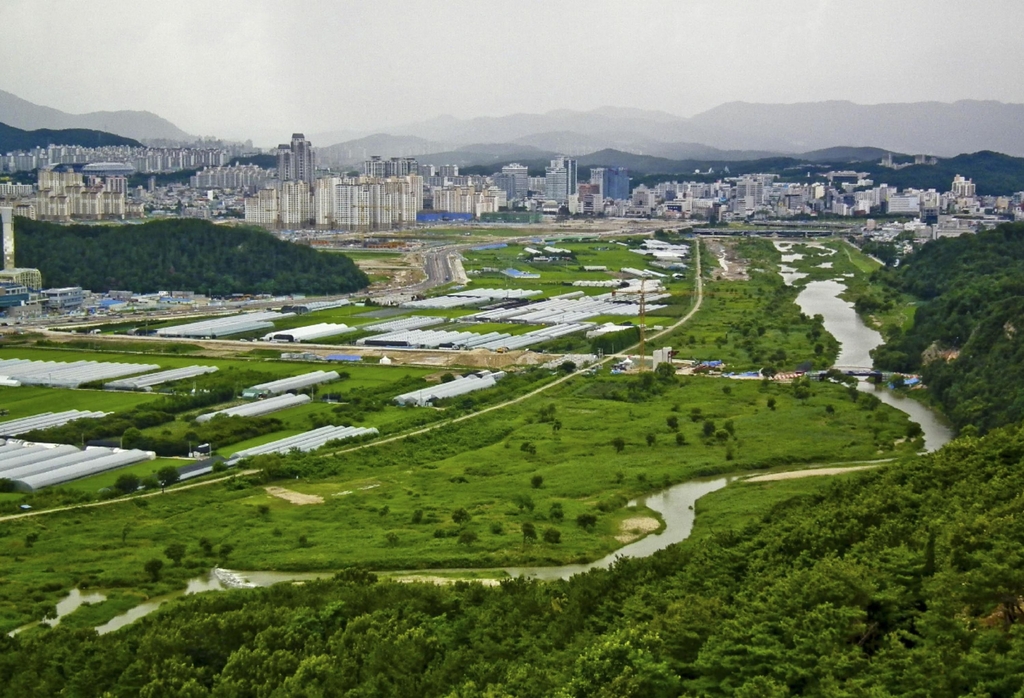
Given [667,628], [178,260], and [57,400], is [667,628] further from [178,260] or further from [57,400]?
[178,260]

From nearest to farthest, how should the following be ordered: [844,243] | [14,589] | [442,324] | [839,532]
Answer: [839,532] → [14,589] → [442,324] → [844,243]

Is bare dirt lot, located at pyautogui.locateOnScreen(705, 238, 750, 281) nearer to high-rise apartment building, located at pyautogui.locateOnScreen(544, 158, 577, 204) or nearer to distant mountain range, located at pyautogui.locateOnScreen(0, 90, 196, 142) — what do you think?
high-rise apartment building, located at pyautogui.locateOnScreen(544, 158, 577, 204)

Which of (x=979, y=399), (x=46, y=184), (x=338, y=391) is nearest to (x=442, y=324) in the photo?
(x=338, y=391)

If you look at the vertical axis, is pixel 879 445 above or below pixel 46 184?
below

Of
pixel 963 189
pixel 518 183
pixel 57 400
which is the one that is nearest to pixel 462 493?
pixel 57 400

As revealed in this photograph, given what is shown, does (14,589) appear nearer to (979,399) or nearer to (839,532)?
(839,532)

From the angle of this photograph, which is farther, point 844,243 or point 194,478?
point 844,243
